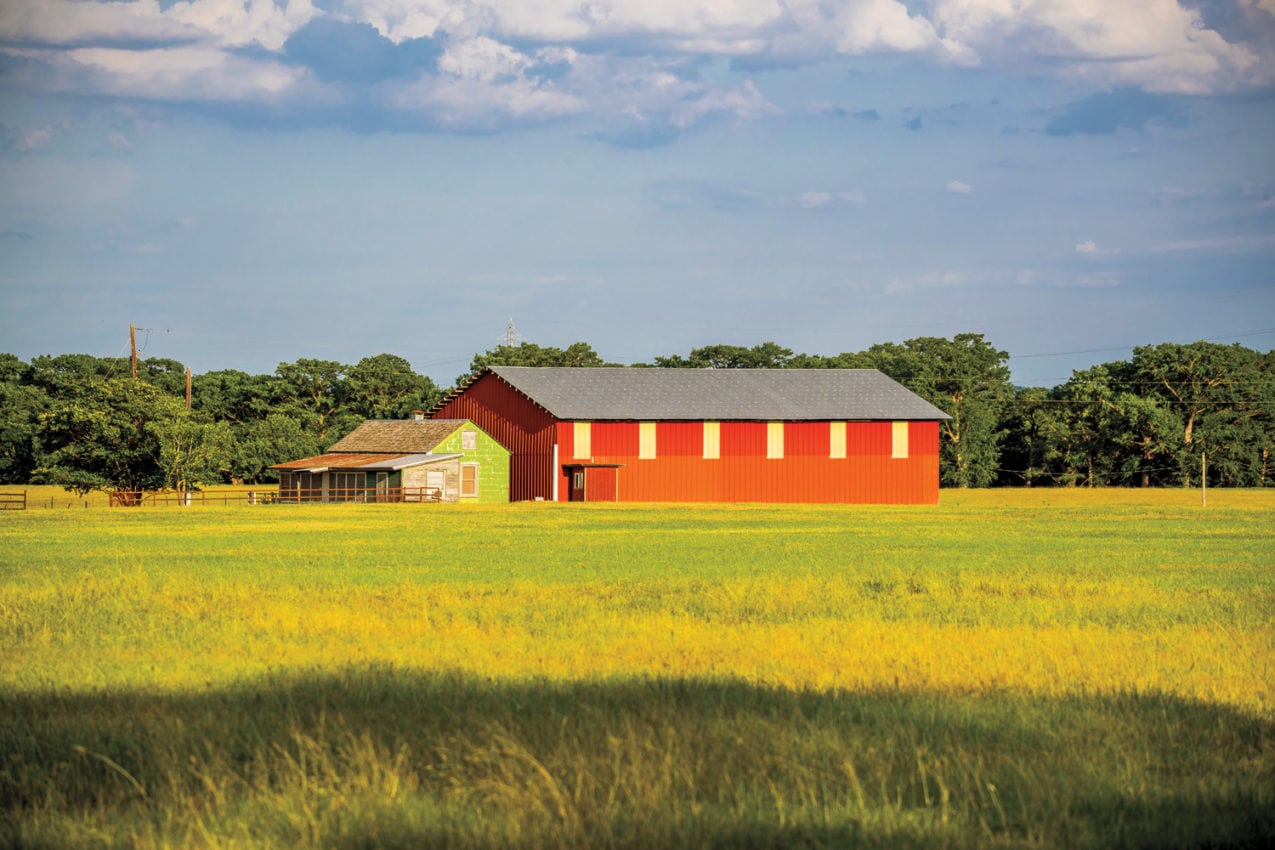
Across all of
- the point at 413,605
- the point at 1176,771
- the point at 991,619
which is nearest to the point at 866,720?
the point at 1176,771

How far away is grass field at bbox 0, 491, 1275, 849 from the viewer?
8.40 meters

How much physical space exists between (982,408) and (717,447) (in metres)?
42.6

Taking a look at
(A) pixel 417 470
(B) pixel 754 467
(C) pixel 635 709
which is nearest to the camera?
(C) pixel 635 709

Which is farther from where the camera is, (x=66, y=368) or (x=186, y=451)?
(x=66, y=368)

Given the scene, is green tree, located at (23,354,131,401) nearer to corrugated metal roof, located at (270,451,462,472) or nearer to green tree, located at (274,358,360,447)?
green tree, located at (274,358,360,447)

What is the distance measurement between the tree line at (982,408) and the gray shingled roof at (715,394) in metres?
23.1

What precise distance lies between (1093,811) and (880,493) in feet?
266

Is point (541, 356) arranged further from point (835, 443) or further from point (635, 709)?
point (635, 709)

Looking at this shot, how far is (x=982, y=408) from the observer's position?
12300 centimetres

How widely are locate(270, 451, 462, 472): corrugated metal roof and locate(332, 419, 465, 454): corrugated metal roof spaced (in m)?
0.56

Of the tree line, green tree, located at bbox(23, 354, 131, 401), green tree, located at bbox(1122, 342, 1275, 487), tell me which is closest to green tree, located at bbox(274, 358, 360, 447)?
the tree line

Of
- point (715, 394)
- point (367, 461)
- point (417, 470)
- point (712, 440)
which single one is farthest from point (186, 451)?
point (715, 394)

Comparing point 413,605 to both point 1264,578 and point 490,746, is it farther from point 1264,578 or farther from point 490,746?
point 1264,578

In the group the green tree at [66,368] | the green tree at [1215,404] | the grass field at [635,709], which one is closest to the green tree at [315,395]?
the green tree at [66,368]
